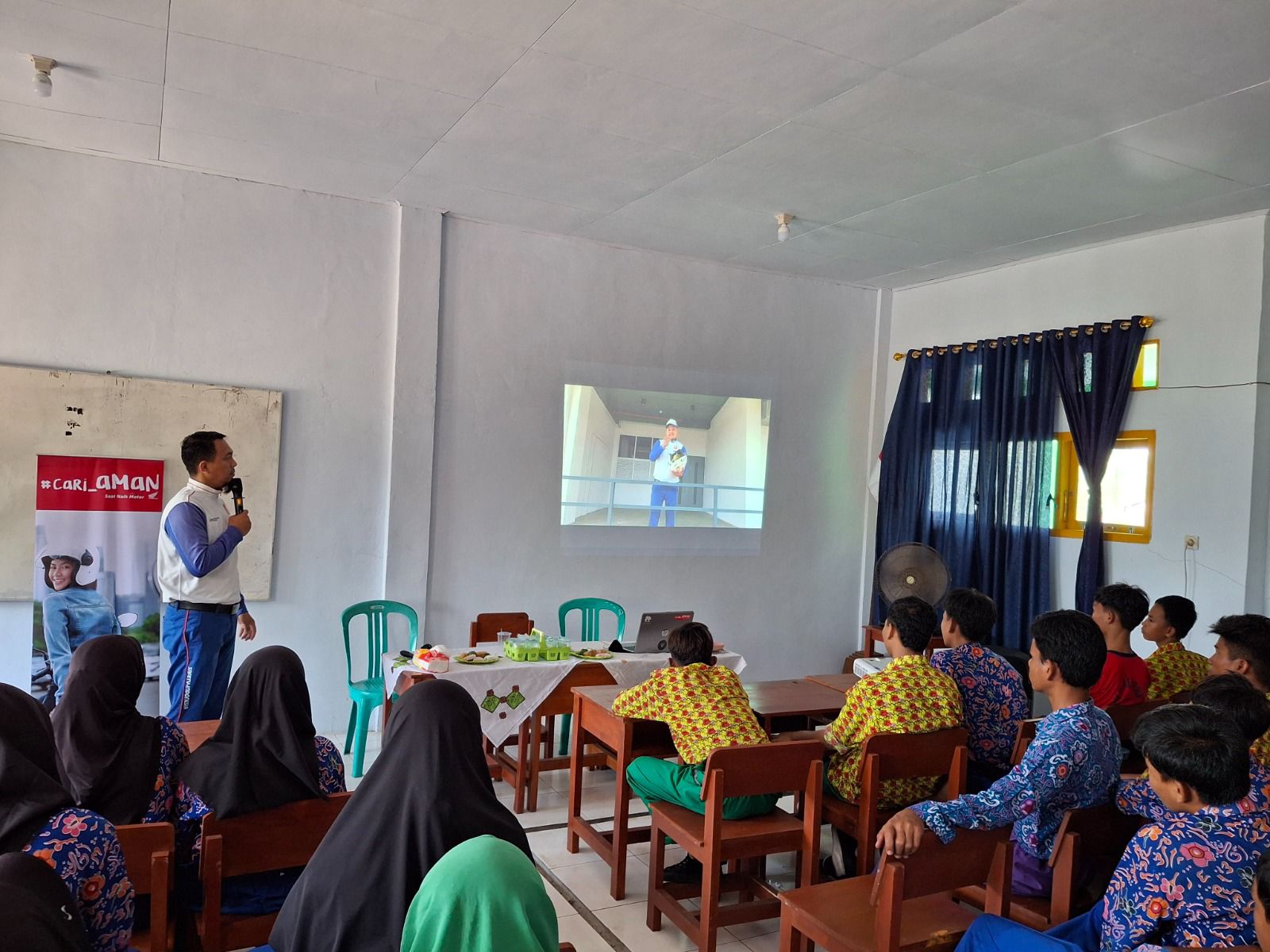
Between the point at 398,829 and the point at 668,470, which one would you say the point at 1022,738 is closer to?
the point at 398,829

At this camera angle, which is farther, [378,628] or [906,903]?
[378,628]

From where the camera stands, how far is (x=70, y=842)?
1565 millimetres

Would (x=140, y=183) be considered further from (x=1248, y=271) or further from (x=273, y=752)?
(x=1248, y=271)

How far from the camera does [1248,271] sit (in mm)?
4508

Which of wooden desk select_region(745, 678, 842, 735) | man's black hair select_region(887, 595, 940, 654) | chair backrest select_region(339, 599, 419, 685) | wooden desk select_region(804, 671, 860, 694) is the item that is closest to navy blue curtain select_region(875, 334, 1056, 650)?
wooden desk select_region(804, 671, 860, 694)

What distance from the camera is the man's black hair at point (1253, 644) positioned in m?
3.12

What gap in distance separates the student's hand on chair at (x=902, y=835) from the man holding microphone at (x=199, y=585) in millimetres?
2768

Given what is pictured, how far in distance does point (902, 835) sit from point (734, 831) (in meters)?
1.05

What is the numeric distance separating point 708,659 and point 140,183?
12.3 ft

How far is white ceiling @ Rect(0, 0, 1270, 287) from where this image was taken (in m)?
2.94

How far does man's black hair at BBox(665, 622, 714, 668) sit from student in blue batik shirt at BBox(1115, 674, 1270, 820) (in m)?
1.35

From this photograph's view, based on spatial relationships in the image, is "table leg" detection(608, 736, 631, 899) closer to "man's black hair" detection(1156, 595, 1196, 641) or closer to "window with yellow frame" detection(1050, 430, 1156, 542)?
"man's black hair" detection(1156, 595, 1196, 641)

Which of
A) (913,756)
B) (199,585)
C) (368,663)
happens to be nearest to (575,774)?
(913,756)

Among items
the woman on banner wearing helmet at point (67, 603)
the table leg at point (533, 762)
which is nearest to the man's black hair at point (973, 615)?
the table leg at point (533, 762)
